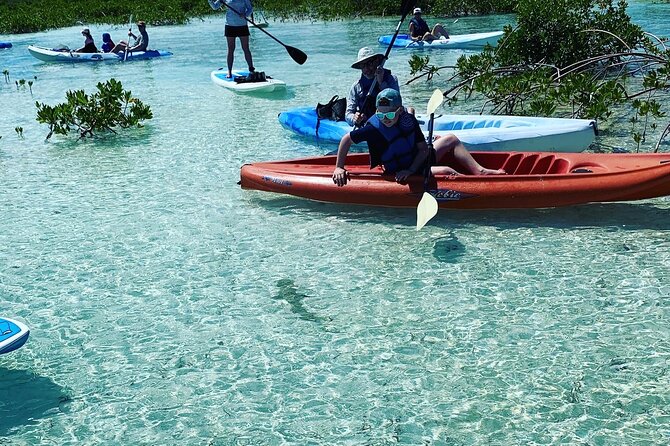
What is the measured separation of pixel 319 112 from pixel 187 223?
10.2 feet

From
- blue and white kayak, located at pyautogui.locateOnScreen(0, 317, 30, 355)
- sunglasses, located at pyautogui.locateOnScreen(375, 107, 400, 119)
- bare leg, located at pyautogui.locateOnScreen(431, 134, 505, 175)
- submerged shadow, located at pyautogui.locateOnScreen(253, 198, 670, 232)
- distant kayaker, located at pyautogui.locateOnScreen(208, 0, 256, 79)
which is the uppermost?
distant kayaker, located at pyautogui.locateOnScreen(208, 0, 256, 79)

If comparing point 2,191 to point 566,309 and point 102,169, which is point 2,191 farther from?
point 566,309

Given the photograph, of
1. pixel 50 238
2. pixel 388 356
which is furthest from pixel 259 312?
pixel 50 238

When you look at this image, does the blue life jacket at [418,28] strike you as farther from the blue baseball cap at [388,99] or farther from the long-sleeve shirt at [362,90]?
the blue baseball cap at [388,99]

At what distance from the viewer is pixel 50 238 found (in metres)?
7.37

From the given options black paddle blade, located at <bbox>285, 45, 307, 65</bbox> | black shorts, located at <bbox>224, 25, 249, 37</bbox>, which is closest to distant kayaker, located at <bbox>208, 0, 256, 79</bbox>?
black shorts, located at <bbox>224, 25, 249, 37</bbox>

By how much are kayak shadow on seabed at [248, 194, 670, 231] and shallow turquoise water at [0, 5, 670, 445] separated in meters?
0.03

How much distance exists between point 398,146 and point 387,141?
4.6 inches

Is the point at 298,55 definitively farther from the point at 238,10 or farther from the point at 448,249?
the point at 448,249

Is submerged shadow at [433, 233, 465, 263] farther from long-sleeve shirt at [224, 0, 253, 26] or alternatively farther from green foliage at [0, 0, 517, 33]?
green foliage at [0, 0, 517, 33]

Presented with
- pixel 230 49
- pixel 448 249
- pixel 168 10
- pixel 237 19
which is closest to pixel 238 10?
pixel 237 19

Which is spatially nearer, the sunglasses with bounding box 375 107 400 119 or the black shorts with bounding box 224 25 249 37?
the sunglasses with bounding box 375 107 400 119

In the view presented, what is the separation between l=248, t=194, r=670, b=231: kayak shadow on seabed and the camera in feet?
22.2

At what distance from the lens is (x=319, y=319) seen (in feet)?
18.0
